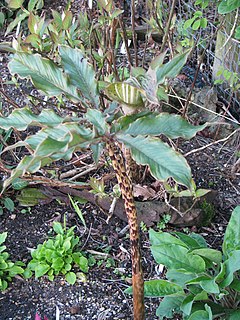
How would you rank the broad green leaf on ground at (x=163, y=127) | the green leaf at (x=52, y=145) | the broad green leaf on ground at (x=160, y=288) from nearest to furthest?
the green leaf at (x=52, y=145), the broad green leaf on ground at (x=163, y=127), the broad green leaf on ground at (x=160, y=288)

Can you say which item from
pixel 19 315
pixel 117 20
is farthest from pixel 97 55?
pixel 19 315

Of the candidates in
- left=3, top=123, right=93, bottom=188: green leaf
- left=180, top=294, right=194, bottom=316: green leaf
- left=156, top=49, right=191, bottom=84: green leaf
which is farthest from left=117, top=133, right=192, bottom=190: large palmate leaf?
left=180, top=294, right=194, bottom=316: green leaf

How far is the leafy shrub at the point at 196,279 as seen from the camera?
1891 mm

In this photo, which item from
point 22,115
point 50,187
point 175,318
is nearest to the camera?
point 22,115

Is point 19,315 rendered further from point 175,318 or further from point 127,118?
point 127,118

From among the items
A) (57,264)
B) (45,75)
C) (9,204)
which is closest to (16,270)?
(57,264)

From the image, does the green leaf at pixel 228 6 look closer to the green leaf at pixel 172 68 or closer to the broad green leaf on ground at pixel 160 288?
the green leaf at pixel 172 68

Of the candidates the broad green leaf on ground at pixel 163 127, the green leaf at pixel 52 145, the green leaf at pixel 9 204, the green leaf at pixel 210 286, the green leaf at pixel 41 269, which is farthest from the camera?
the green leaf at pixel 9 204

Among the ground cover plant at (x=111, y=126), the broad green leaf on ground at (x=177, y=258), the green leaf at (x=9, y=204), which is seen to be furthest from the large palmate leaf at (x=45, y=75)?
the green leaf at (x=9, y=204)

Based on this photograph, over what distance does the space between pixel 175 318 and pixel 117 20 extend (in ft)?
4.08

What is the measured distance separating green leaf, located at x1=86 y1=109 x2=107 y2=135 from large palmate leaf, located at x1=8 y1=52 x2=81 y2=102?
137mm

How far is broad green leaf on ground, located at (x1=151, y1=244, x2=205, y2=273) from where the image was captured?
76.8 inches

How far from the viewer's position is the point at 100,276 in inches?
90.3

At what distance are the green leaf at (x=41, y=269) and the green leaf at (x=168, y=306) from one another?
1.71ft
